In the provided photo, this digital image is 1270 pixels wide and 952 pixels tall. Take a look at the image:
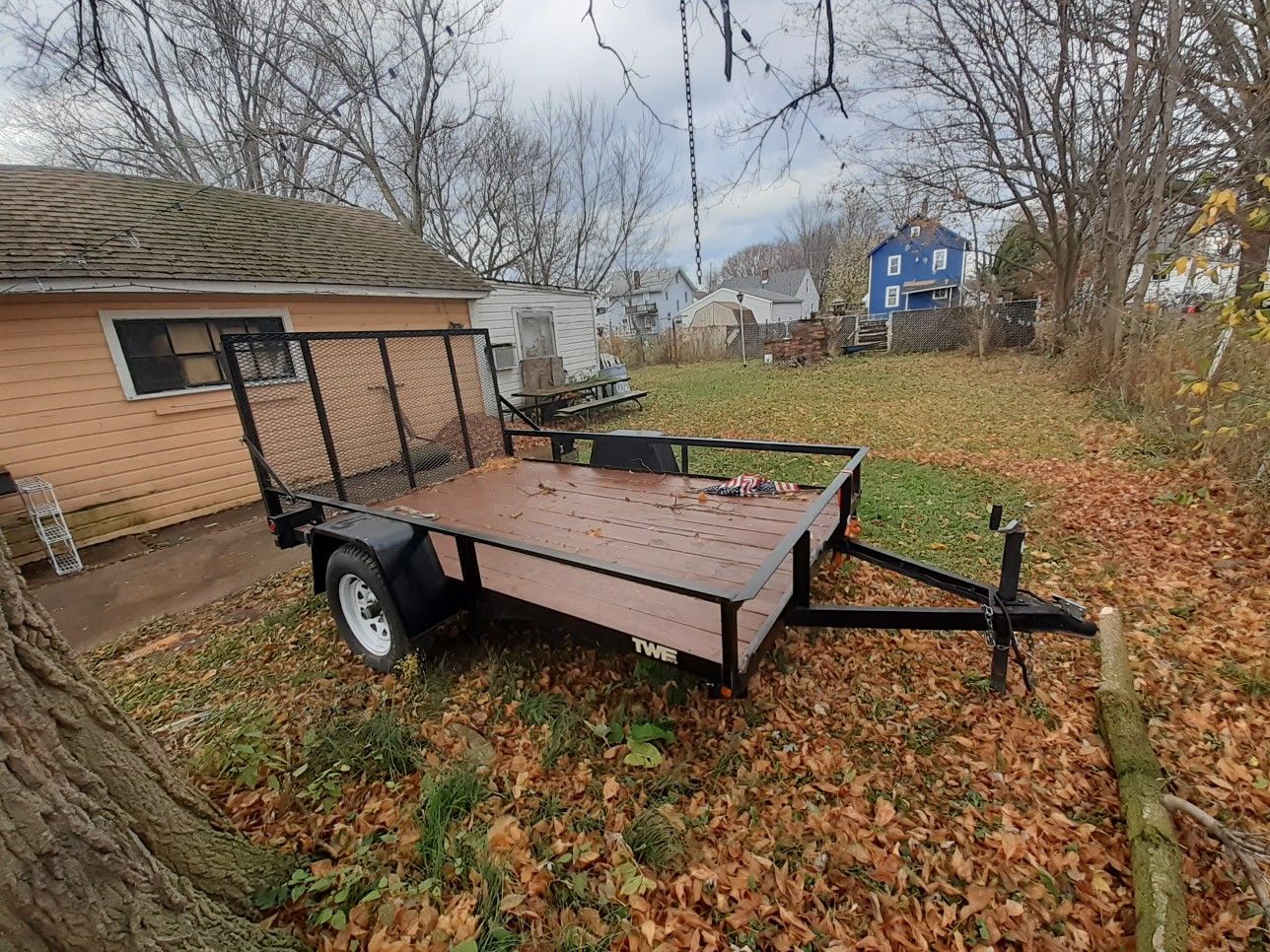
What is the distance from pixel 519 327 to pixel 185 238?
214 inches

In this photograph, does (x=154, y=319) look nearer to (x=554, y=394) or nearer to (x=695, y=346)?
(x=554, y=394)

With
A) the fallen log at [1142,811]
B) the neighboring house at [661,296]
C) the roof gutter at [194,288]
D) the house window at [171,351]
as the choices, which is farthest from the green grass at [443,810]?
the neighboring house at [661,296]

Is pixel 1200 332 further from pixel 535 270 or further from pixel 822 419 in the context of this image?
pixel 535 270

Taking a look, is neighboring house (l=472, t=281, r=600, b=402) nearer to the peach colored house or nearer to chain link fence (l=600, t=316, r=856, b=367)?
the peach colored house

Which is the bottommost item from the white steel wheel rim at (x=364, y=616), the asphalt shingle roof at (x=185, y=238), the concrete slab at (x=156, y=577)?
the concrete slab at (x=156, y=577)

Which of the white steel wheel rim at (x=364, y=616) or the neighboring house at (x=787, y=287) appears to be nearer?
the white steel wheel rim at (x=364, y=616)

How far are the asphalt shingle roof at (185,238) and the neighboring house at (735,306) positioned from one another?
94.9 feet

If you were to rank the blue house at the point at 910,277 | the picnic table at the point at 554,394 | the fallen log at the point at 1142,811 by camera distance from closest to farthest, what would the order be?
the fallen log at the point at 1142,811 → the picnic table at the point at 554,394 → the blue house at the point at 910,277

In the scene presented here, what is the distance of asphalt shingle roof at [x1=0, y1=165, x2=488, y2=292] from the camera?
5688 mm

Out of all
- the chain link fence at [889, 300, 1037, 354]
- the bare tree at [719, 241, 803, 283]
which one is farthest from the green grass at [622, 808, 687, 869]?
the bare tree at [719, 241, 803, 283]

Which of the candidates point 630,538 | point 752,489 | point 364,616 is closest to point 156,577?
point 364,616

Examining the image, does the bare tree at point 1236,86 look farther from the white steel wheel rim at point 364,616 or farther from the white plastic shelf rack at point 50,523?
the white plastic shelf rack at point 50,523

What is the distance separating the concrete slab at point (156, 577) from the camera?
4.20m

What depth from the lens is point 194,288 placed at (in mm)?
6172
